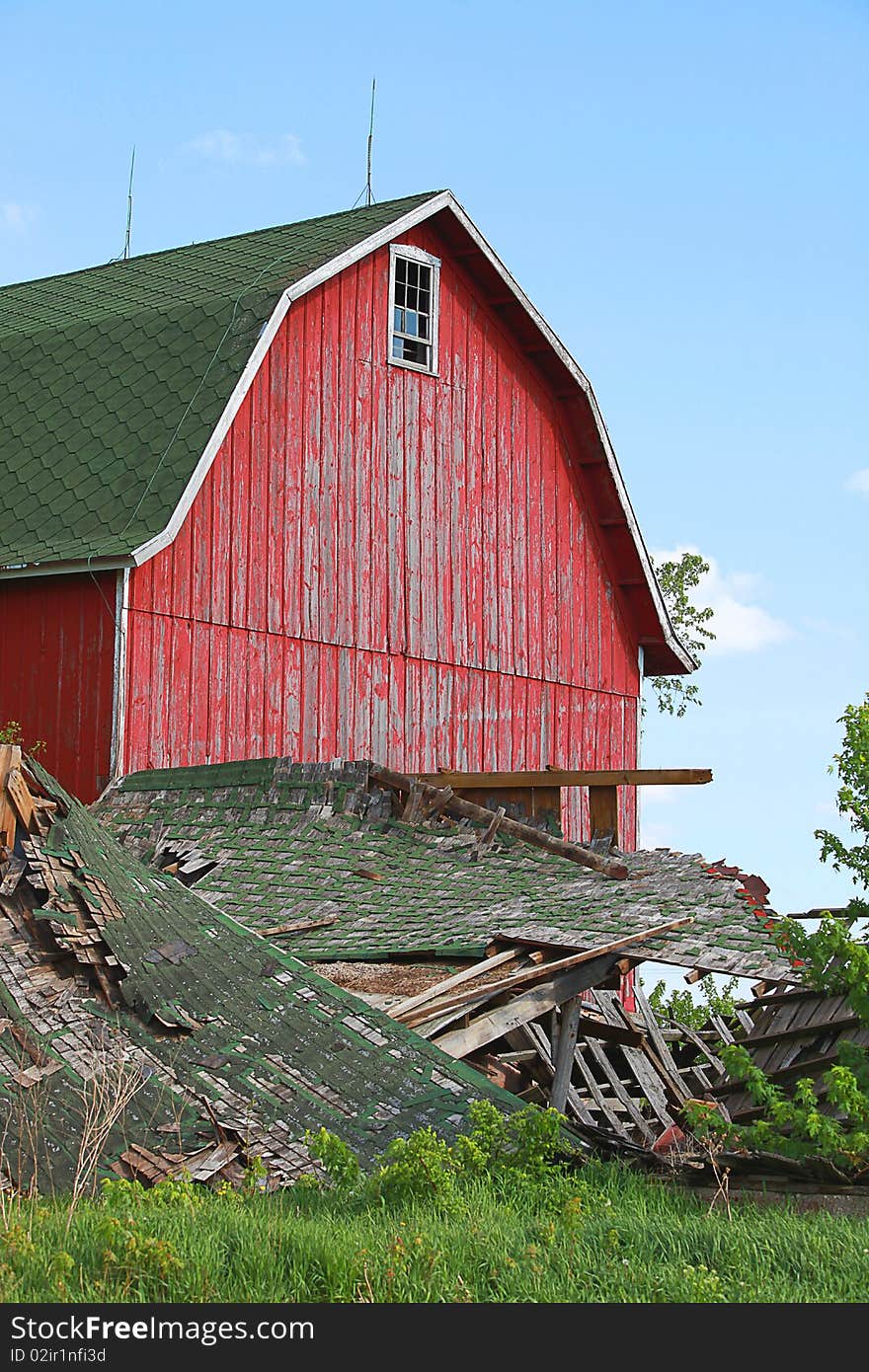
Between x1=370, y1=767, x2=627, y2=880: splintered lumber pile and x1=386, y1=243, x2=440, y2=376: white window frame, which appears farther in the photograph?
x1=386, y1=243, x2=440, y2=376: white window frame

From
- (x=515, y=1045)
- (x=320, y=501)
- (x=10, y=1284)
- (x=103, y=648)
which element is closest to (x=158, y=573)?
(x=103, y=648)

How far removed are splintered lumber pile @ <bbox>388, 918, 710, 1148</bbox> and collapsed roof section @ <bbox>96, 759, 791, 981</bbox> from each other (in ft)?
0.72

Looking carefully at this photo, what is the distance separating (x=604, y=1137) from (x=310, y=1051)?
194cm

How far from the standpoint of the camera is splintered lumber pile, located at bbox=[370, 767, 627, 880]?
45.6 ft

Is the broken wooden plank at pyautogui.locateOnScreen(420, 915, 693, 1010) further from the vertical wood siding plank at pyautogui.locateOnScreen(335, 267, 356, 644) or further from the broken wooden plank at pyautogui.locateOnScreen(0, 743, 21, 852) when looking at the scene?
the vertical wood siding plank at pyautogui.locateOnScreen(335, 267, 356, 644)

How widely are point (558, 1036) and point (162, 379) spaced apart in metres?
9.82

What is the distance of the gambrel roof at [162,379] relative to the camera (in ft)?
56.3

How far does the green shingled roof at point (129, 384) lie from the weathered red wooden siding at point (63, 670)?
0.47m

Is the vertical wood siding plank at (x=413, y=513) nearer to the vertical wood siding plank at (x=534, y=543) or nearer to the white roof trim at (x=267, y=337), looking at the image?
the white roof trim at (x=267, y=337)

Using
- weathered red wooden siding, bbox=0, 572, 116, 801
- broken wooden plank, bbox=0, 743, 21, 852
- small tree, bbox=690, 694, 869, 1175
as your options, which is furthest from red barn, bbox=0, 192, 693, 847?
small tree, bbox=690, 694, 869, 1175

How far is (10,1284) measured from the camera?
250 inches

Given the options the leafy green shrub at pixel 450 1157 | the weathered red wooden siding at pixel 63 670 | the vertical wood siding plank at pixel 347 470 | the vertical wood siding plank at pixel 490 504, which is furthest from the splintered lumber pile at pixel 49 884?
the vertical wood siding plank at pixel 490 504
